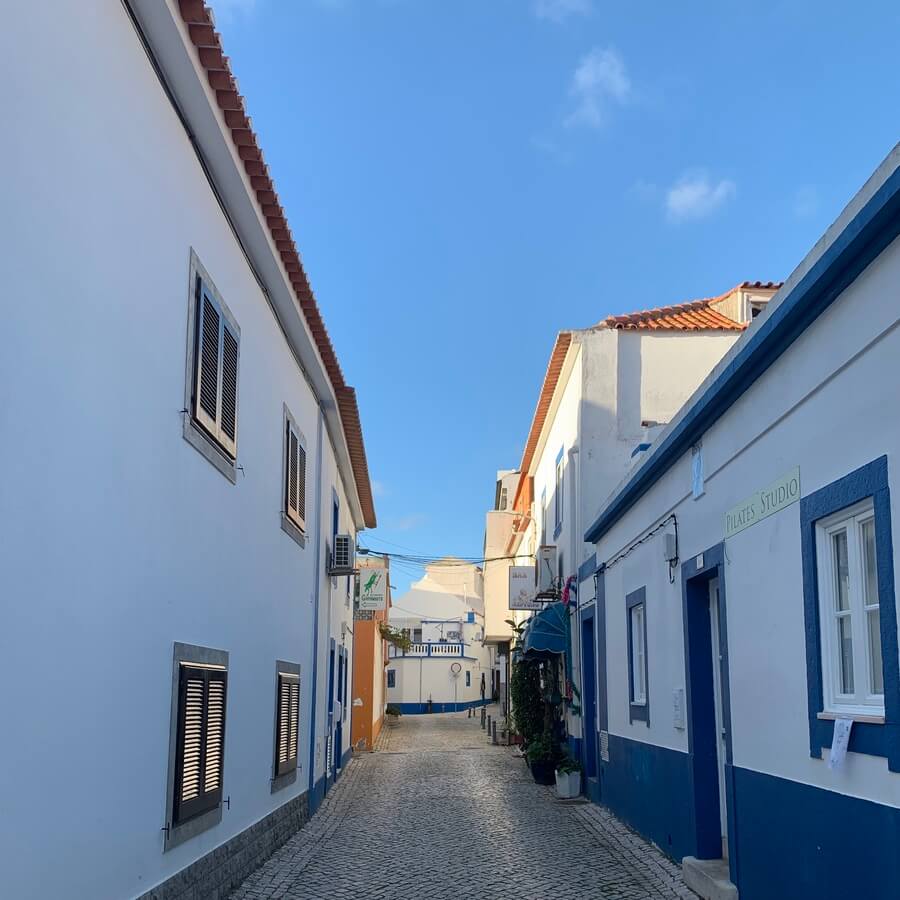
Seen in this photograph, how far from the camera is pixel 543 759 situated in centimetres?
1697

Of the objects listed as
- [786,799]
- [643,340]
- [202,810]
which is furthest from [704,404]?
[643,340]

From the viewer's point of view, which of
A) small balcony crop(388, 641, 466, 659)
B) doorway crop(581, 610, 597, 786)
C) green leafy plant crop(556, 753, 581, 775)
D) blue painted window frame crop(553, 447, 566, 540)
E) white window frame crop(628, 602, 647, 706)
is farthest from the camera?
small balcony crop(388, 641, 466, 659)

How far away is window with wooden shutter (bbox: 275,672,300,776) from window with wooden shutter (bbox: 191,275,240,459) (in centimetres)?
356

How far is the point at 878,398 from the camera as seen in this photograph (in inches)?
206

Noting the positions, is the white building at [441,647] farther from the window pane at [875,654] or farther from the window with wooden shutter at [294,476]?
the window pane at [875,654]

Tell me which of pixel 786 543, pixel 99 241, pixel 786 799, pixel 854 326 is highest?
pixel 99 241

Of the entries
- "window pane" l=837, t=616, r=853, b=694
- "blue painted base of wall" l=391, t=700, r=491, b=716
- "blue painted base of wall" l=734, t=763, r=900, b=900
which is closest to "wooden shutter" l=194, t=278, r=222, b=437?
"window pane" l=837, t=616, r=853, b=694

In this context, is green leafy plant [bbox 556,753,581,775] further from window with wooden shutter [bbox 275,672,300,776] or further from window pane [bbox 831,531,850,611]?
window pane [bbox 831,531,850,611]

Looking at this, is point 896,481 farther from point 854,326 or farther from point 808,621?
point 808,621

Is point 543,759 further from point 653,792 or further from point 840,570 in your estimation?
point 840,570

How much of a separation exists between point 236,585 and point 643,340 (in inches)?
355

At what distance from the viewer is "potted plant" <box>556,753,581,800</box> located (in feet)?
49.6

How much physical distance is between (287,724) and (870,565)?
762cm

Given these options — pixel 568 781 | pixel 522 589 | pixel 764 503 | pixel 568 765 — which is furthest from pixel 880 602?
pixel 522 589
